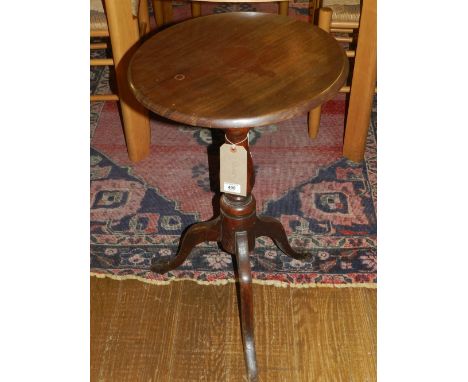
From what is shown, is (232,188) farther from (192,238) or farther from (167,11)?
(167,11)

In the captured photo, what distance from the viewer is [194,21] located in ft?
5.30

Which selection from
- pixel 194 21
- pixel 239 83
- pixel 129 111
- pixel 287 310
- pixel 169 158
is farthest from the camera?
pixel 169 158

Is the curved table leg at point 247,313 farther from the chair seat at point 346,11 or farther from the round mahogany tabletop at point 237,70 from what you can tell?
the chair seat at point 346,11

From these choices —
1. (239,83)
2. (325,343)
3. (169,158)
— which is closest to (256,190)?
(169,158)

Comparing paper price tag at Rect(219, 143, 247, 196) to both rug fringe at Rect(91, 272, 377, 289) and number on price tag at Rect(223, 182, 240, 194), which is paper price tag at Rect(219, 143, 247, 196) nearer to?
number on price tag at Rect(223, 182, 240, 194)

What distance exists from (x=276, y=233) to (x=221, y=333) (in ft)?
1.17

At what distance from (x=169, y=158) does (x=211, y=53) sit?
96 centimetres

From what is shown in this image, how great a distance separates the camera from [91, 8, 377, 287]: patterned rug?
1.92 meters

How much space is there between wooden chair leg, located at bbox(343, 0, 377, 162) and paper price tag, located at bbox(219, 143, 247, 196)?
87 cm

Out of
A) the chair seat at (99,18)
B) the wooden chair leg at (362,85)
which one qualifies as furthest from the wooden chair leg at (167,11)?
the wooden chair leg at (362,85)

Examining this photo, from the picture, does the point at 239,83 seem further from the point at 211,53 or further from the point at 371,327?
the point at 371,327

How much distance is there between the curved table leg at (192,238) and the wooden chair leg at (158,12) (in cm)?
152

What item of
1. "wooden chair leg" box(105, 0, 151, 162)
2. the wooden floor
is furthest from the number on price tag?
"wooden chair leg" box(105, 0, 151, 162)

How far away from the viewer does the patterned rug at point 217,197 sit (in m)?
1.92
